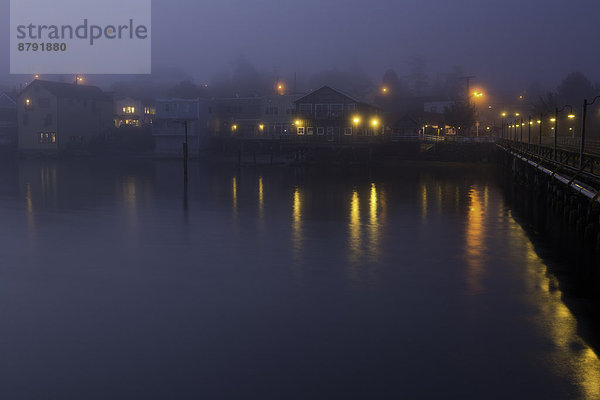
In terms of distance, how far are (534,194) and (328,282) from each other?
102 ft

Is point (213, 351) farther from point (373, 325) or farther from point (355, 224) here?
point (355, 224)

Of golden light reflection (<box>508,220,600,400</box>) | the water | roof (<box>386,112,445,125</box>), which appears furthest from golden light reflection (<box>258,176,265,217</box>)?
roof (<box>386,112,445,125</box>)

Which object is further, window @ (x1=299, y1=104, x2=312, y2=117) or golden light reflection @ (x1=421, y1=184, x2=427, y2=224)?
window @ (x1=299, y1=104, x2=312, y2=117)

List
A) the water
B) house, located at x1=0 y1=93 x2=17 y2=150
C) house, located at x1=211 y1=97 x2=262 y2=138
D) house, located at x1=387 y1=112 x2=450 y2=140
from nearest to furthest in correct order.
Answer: the water
house, located at x1=211 y1=97 x2=262 y2=138
house, located at x1=387 y1=112 x2=450 y2=140
house, located at x1=0 y1=93 x2=17 y2=150

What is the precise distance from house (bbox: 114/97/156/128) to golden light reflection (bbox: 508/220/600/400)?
328 feet

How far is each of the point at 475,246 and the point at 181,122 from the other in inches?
2718

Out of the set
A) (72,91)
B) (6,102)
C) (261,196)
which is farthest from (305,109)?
(6,102)

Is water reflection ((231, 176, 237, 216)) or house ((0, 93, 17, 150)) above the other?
house ((0, 93, 17, 150))

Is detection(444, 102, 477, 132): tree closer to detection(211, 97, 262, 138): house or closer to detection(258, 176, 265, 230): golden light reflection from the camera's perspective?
detection(211, 97, 262, 138): house

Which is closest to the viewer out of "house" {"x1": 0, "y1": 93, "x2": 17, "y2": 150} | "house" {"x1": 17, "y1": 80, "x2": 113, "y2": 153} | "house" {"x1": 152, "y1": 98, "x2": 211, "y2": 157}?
"house" {"x1": 152, "y1": 98, "x2": 211, "y2": 157}

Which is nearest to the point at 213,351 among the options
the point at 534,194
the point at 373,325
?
the point at 373,325

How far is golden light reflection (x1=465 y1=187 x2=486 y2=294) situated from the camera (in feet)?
62.2

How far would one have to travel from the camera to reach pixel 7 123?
347 ft

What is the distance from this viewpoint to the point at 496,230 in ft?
96.6
